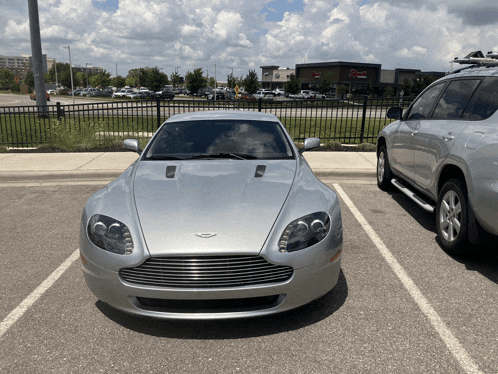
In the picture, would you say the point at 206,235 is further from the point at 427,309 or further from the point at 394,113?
the point at 394,113

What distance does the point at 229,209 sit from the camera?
3.11m

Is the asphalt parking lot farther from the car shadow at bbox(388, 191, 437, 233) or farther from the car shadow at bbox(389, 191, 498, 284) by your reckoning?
the car shadow at bbox(388, 191, 437, 233)

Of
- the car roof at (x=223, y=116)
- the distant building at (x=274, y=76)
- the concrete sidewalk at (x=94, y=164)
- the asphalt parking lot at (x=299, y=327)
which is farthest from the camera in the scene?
the distant building at (x=274, y=76)

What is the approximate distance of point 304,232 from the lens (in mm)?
2980

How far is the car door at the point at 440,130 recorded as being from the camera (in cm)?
455

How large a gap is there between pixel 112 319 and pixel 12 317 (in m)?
0.78

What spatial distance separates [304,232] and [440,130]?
2724mm

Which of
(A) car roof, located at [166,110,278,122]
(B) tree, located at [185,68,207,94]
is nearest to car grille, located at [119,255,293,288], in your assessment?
(A) car roof, located at [166,110,278,122]

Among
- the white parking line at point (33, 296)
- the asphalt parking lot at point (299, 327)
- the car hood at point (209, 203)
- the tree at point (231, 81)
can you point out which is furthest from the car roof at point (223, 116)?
the tree at point (231, 81)

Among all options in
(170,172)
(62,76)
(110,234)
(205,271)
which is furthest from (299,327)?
(62,76)

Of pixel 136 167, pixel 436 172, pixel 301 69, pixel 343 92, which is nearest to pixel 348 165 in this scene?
pixel 436 172

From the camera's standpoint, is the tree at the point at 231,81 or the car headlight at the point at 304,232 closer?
the car headlight at the point at 304,232

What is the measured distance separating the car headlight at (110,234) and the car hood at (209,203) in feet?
0.44

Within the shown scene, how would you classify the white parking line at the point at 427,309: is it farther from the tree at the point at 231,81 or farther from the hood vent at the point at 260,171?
the tree at the point at 231,81
